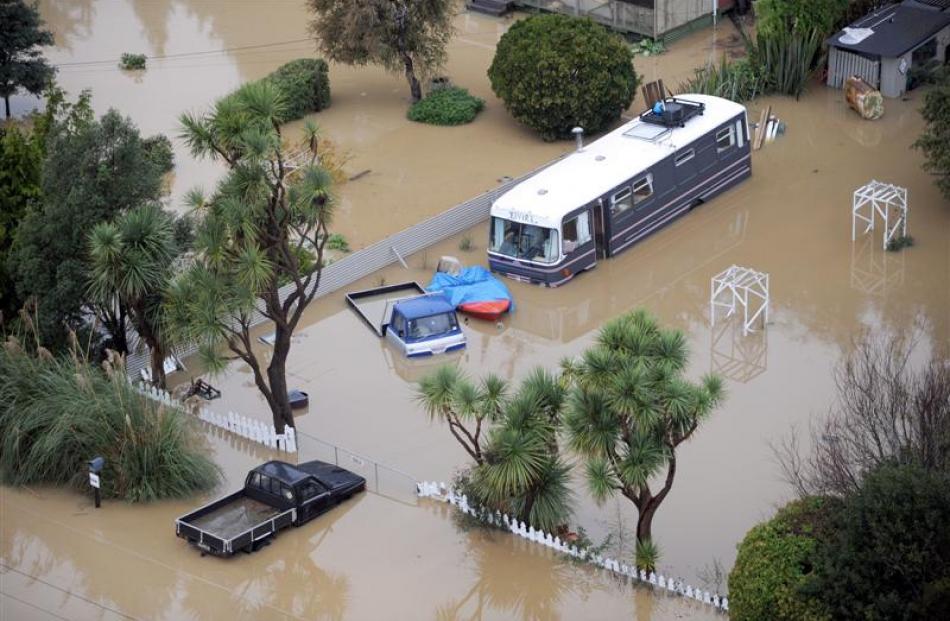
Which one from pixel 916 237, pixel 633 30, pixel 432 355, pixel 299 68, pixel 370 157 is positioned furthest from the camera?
pixel 633 30

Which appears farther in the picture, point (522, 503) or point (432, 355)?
point (432, 355)

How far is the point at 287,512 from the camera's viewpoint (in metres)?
23.1

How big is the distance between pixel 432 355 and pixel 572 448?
7.94 metres

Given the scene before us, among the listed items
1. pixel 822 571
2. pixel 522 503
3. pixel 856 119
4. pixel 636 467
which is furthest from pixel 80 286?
pixel 856 119

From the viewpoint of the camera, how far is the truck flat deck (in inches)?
898

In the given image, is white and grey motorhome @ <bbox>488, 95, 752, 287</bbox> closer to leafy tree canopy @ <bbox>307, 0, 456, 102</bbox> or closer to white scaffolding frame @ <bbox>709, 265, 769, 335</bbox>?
white scaffolding frame @ <bbox>709, 265, 769, 335</bbox>

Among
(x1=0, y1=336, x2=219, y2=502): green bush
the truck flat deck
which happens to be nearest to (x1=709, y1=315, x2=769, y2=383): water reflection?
the truck flat deck

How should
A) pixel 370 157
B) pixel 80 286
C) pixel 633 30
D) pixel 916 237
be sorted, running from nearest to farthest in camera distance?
1. pixel 80 286
2. pixel 916 237
3. pixel 370 157
4. pixel 633 30

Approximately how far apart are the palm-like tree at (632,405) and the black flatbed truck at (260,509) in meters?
4.29

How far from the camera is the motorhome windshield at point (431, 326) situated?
94.1 feet

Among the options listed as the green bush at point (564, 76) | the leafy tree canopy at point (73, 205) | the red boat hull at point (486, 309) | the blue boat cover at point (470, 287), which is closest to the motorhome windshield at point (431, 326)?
the red boat hull at point (486, 309)

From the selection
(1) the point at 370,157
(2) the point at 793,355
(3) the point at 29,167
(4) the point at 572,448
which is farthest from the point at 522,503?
(1) the point at 370,157

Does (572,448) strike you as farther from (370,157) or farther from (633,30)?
(633,30)

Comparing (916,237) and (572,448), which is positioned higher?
(572,448)
